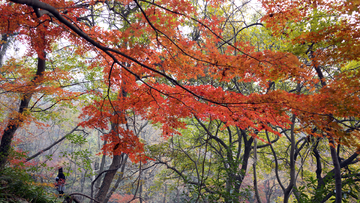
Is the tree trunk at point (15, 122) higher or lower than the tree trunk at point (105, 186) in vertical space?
higher

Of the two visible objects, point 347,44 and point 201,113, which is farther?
point 201,113

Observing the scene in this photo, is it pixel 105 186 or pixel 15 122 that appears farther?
pixel 105 186

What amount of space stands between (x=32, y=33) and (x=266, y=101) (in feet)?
19.7

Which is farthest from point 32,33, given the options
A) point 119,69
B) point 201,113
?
point 201,113

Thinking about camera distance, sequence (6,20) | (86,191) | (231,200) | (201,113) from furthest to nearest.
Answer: (86,191)
(201,113)
(231,200)
(6,20)

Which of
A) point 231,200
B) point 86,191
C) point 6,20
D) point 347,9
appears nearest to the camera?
point 347,9

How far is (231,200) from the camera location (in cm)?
435

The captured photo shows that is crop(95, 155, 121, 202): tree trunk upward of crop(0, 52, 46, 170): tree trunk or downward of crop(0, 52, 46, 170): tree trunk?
downward

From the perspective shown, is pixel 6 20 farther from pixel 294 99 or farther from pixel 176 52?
pixel 294 99

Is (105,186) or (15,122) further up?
(15,122)

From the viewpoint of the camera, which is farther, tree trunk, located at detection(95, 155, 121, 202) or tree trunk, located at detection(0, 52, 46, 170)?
tree trunk, located at detection(95, 155, 121, 202)

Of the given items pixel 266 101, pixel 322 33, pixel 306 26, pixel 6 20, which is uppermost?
pixel 306 26

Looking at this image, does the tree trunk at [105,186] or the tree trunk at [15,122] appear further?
the tree trunk at [105,186]

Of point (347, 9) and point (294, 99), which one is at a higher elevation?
point (347, 9)
